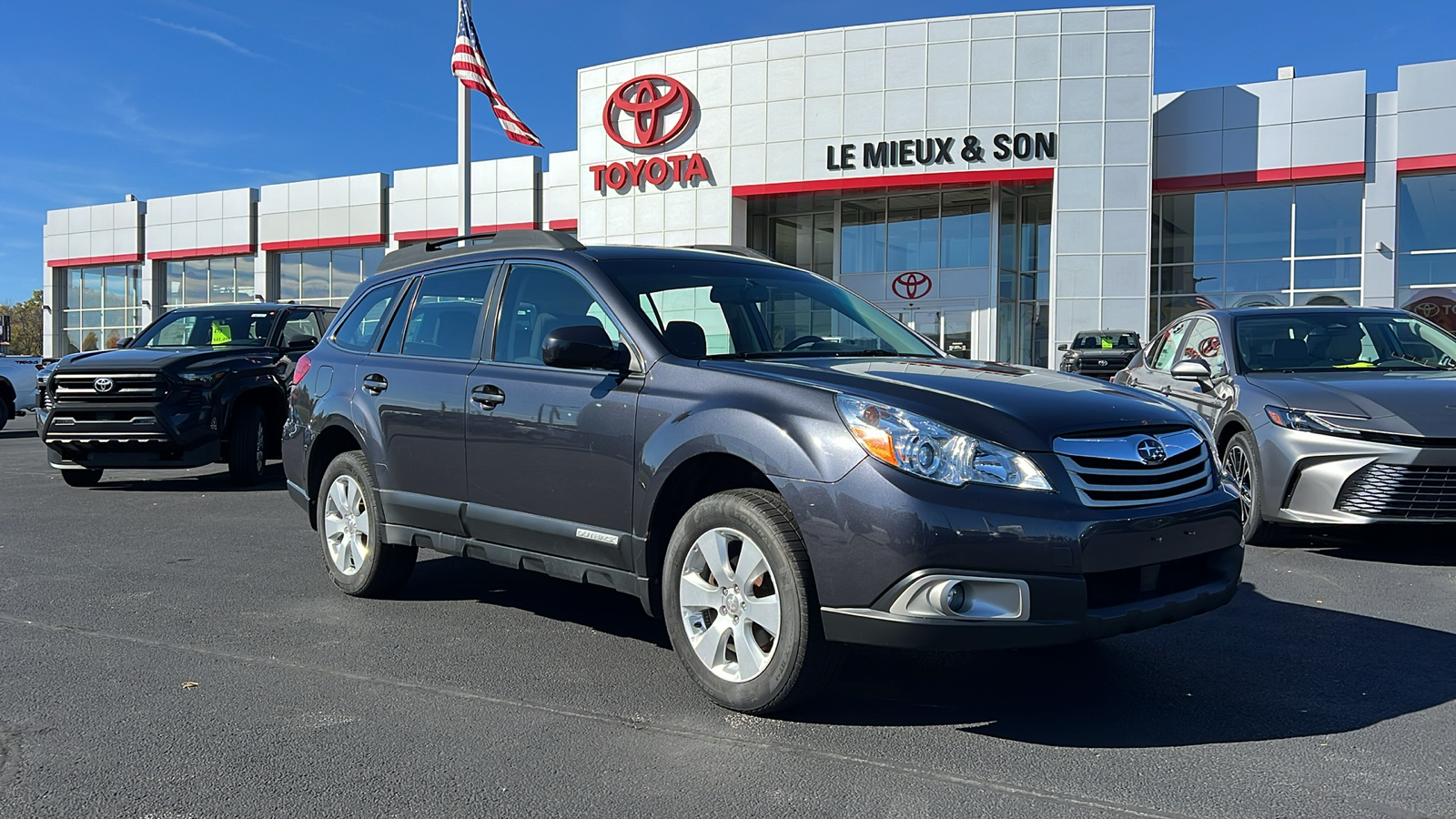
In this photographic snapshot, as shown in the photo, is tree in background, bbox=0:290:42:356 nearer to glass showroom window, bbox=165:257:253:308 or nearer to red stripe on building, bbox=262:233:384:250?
glass showroom window, bbox=165:257:253:308

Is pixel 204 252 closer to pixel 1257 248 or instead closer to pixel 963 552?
pixel 1257 248

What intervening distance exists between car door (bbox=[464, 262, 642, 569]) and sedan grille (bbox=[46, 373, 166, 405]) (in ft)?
20.8

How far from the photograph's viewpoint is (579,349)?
4.20 m

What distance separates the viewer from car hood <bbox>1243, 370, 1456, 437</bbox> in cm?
620

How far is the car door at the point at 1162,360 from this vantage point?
866cm

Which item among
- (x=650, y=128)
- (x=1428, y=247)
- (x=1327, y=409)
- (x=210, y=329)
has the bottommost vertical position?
(x=1327, y=409)

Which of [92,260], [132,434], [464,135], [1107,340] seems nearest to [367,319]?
[132,434]

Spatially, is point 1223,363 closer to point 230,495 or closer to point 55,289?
point 230,495

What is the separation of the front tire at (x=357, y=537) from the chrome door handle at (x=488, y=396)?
3.27ft

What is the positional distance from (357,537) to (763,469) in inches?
114

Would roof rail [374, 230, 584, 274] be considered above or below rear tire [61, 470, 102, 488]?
above

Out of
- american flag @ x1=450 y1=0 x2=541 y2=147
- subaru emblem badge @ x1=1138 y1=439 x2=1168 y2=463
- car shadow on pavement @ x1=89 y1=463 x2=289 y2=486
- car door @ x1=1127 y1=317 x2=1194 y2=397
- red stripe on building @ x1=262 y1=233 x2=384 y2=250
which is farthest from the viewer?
red stripe on building @ x1=262 y1=233 x2=384 y2=250

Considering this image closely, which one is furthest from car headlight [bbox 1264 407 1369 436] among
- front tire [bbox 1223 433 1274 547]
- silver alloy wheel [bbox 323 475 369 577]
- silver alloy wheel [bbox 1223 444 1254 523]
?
silver alloy wheel [bbox 323 475 369 577]

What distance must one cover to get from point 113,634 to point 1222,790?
4550 millimetres
